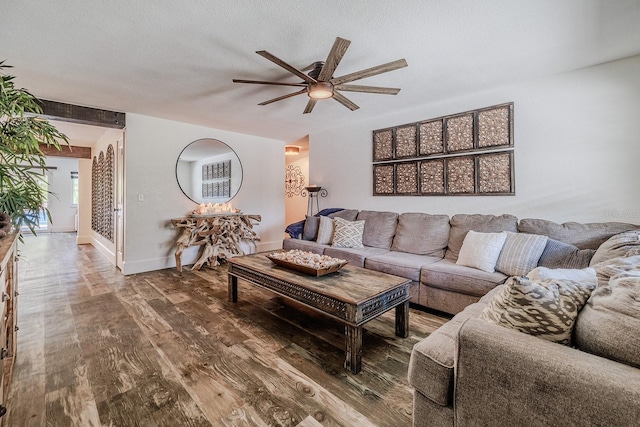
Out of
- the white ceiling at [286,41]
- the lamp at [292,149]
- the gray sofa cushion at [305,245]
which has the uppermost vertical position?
the lamp at [292,149]

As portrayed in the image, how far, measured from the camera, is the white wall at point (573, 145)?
246 cm

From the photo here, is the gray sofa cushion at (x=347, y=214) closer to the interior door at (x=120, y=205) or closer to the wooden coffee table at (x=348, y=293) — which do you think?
the wooden coffee table at (x=348, y=293)

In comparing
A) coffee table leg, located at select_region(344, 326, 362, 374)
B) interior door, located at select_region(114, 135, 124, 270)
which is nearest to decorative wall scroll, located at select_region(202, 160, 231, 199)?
interior door, located at select_region(114, 135, 124, 270)

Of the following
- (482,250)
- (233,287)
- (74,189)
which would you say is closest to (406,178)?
(482,250)

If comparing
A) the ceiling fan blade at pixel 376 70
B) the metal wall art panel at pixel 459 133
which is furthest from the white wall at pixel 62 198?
the metal wall art panel at pixel 459 133

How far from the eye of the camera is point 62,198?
9000mm

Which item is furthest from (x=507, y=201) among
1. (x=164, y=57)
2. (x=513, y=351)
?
(x=164, y=57)

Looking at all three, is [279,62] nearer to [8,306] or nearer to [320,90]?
[320,90]

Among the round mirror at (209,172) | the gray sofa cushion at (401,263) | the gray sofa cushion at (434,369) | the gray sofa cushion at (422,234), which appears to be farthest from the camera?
the round mirror at (209,172)

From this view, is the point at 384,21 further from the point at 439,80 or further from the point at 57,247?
the point at 57,247

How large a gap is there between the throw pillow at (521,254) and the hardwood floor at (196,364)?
0.76 meters

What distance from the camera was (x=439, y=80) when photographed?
2.88 m

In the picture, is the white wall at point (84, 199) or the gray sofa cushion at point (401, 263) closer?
the gray sofa cushion at point (401, 263)

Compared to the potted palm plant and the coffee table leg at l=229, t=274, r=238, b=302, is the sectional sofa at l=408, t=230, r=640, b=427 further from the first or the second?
the coffee table leg at l=229, t=274, r=238, b=302
